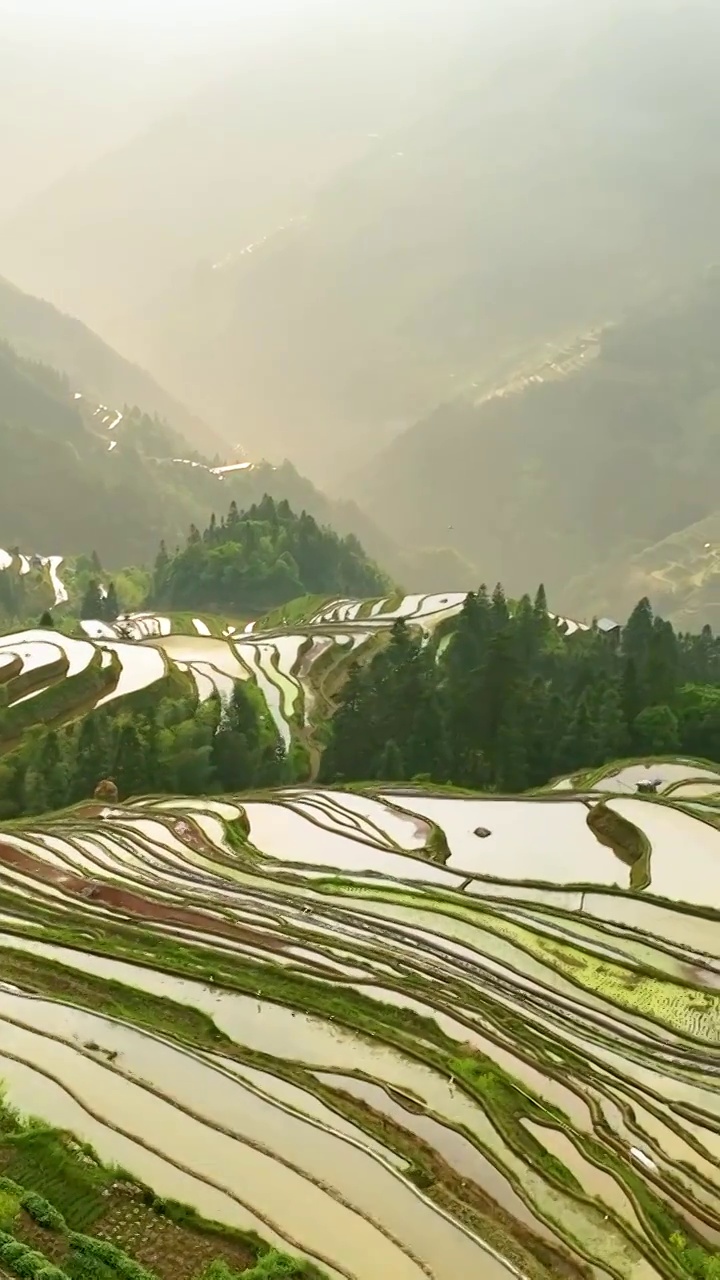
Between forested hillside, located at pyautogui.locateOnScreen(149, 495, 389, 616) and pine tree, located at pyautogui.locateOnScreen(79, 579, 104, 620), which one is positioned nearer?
pine tree, located at pyautogui.locateOnScreen(79, 579, 104, 620)

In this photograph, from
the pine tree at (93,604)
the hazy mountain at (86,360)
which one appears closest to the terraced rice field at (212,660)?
the pine tree at (93,604)

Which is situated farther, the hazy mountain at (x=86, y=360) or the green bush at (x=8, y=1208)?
the hazy mountain at (x=86, y=360)

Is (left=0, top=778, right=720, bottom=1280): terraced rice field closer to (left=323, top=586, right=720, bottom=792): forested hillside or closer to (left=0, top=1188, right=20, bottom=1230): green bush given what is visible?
(left=0, top=1188, right=20, bottom=1230): green bush

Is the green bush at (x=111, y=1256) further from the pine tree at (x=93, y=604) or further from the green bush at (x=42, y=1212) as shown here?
the pine tree at (x=93, y=604)

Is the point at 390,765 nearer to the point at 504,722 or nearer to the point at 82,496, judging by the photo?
the point at 504,722

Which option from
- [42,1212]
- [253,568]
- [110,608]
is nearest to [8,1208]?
[42,1212]

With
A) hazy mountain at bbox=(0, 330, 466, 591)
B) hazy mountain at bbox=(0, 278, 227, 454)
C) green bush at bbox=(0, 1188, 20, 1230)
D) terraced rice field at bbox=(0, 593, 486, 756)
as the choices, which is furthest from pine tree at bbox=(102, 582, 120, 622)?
hazy mountain at bbox=(0, 278, 227, 454)
